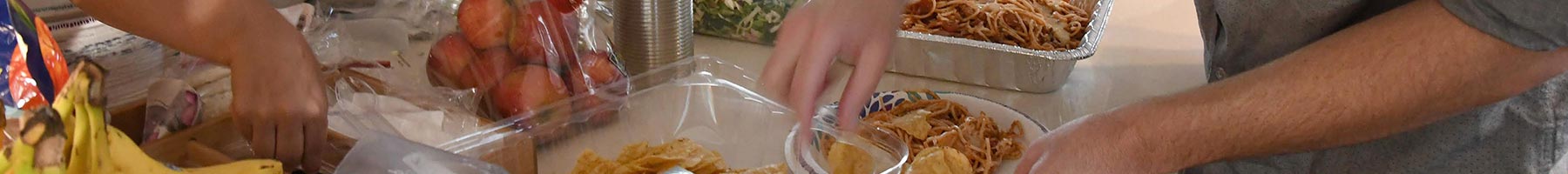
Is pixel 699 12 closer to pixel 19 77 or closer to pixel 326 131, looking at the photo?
pixel 326 131

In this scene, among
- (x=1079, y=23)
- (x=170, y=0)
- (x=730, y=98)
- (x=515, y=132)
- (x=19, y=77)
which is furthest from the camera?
(x=1079, y=23)

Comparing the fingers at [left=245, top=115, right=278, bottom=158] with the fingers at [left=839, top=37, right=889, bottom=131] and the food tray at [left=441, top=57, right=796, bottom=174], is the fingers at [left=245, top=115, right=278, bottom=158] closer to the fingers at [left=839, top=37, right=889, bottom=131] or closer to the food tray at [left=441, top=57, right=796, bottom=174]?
the food tray at [left=441, top=57, right=796, bottom=174]

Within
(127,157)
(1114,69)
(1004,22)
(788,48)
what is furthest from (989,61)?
(127,157)

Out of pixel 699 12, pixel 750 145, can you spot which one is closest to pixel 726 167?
pixel 750 145

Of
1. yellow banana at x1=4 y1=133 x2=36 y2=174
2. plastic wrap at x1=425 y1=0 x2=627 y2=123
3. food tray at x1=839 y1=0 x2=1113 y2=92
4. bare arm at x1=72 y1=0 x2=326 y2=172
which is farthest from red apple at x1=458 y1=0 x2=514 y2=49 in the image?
yellow banana at x1=4 y1=133 x2=36 y2=174

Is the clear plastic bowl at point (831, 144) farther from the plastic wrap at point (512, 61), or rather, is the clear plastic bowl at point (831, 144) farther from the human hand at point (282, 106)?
the human hand at point (282, 106)

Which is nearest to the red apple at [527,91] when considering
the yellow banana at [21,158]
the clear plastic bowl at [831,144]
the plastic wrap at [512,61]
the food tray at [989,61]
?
the plastic wrap at [512,61]

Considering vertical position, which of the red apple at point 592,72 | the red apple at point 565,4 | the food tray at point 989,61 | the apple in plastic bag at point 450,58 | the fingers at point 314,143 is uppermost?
the fingers at point 314,143
